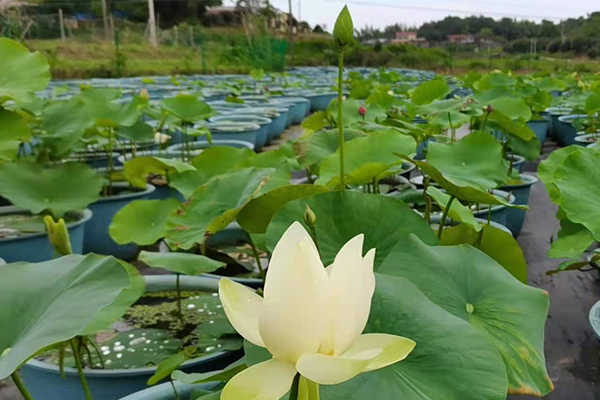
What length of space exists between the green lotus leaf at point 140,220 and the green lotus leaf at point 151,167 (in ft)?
0.50

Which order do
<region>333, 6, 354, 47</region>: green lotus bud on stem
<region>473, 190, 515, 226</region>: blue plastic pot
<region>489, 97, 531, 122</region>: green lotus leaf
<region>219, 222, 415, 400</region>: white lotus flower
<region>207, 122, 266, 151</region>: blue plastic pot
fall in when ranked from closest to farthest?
<region>219, 222, 415, 400</region>: white lotus flower
<region>333, 6, 354, 47</region>: green lotus bud on stem
<region>473, 190, 515, 226</region>: blue plastic pot
<region>489, 97, 531, 122</region>: green lotus leaf
<region>207, 122, 266, 151</region>: blue plastic pot

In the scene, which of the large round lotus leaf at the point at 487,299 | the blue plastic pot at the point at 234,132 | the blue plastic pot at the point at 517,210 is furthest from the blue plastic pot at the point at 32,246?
the blue plastic pot at the point at 234,132

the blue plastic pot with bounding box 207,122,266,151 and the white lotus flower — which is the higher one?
the white lotus flower

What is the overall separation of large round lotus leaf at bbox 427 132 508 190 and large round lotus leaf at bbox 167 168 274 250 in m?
0.42

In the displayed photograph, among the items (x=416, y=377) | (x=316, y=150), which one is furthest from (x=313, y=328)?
(x=316, y=150)

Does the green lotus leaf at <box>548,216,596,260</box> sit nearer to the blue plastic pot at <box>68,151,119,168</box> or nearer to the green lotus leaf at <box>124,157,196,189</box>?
the green lotus leaf at <box>124,157,196,189</box>

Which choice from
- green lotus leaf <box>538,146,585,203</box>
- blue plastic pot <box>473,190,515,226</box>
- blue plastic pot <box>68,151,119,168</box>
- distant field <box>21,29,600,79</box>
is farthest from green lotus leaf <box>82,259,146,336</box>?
distant field <box>21,29,600,79</box>

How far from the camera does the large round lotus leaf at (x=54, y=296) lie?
1.84 feet

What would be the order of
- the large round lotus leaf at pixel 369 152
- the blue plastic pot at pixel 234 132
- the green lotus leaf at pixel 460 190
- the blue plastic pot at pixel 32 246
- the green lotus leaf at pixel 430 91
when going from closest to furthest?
the green lotus leaf at pixel 460 190
the large round lotus leaf at pixel 369 152
the blue plastic pot at pixel 32 246
the green lotus leaf at pixel 430 91
the blue plastic pot at pixel 234 132

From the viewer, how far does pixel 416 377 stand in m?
0.53

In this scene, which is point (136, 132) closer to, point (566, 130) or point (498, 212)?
point (498, 212)

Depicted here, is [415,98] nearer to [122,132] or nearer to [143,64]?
[122,132]

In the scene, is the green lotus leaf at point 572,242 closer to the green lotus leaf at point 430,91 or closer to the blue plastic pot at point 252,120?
the green lotus leaf at point 430,91

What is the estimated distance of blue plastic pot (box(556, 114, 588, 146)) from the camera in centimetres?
431
